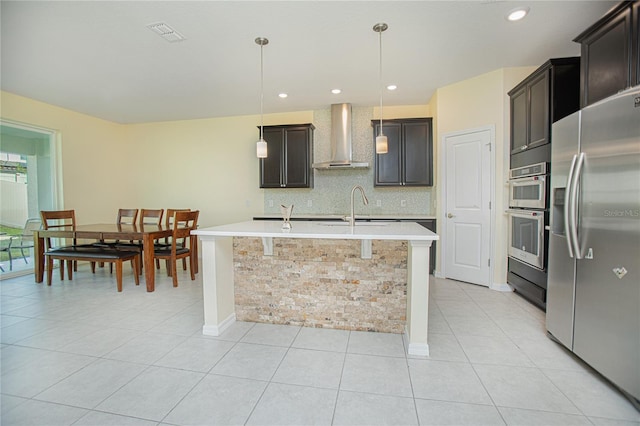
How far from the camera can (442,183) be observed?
394 cm

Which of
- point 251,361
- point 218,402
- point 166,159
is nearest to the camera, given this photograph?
point 218,402

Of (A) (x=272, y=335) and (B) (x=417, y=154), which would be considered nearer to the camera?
(A) (x=272, y=335)

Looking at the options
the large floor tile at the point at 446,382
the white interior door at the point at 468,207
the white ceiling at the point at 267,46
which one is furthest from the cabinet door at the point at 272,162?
the large floor tile at the point at 446,382

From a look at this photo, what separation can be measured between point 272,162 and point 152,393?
3611 mm

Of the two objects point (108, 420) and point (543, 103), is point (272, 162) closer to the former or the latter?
point (543, 103)

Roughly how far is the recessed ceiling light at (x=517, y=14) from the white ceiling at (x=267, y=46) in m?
0.06

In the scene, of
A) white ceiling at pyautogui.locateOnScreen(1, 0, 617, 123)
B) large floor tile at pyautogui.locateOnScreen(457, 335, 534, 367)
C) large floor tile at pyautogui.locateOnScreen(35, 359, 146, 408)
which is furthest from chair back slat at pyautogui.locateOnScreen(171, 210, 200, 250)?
large floor tile at pyautogui.locateOnScreen(457, 335, 534, 367)

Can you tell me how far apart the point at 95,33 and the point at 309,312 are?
3.16 metres

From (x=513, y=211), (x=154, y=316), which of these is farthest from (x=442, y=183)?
(x=154, y=316)

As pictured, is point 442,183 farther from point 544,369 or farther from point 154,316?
point 154,316

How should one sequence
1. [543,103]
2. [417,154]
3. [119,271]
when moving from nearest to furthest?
[543,103] < [119,271] < [417,154]

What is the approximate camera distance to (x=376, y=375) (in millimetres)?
1792

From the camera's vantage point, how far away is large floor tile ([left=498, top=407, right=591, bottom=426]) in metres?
1.40

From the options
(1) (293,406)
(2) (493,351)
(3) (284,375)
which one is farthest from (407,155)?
(1) (293,406)
